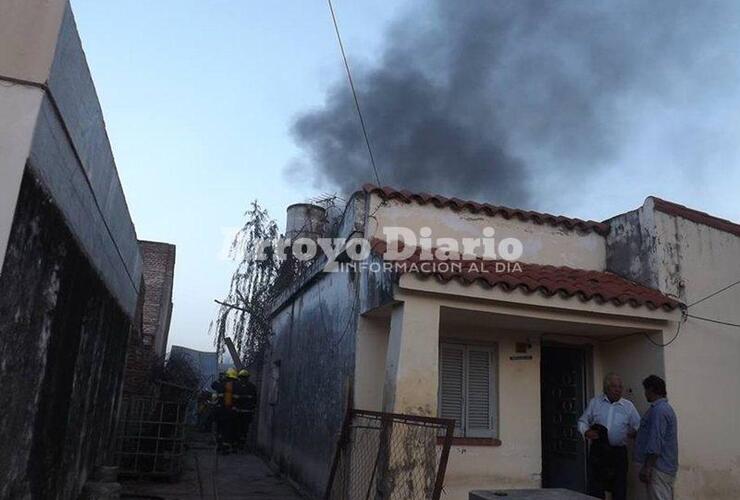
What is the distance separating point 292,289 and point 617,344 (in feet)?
19.7

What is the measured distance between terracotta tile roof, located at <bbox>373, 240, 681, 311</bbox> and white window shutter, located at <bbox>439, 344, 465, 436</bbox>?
4.00 ft

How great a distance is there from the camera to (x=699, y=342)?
23.0ft

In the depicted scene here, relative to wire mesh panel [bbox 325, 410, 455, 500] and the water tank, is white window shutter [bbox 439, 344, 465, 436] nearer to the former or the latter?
wire mesh panel [bbox 325, 410, 455, 500]

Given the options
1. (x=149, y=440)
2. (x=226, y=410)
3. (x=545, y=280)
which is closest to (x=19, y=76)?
(x=545, y=280)

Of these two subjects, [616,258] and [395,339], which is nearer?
[395,339]

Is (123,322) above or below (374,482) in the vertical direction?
above

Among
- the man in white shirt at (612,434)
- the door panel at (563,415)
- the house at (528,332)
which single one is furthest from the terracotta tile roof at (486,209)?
the man in white shirt at (612,434)

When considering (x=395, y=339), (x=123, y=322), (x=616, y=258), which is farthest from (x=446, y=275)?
(x=123, y=322)

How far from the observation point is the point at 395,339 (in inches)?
229

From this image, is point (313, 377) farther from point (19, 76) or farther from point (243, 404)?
point (19, 76)

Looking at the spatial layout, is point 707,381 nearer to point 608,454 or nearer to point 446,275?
point 608,454

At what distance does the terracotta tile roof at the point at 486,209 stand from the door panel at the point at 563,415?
1.77m

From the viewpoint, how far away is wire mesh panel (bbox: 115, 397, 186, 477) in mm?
8586

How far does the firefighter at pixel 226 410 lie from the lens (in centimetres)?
1209
